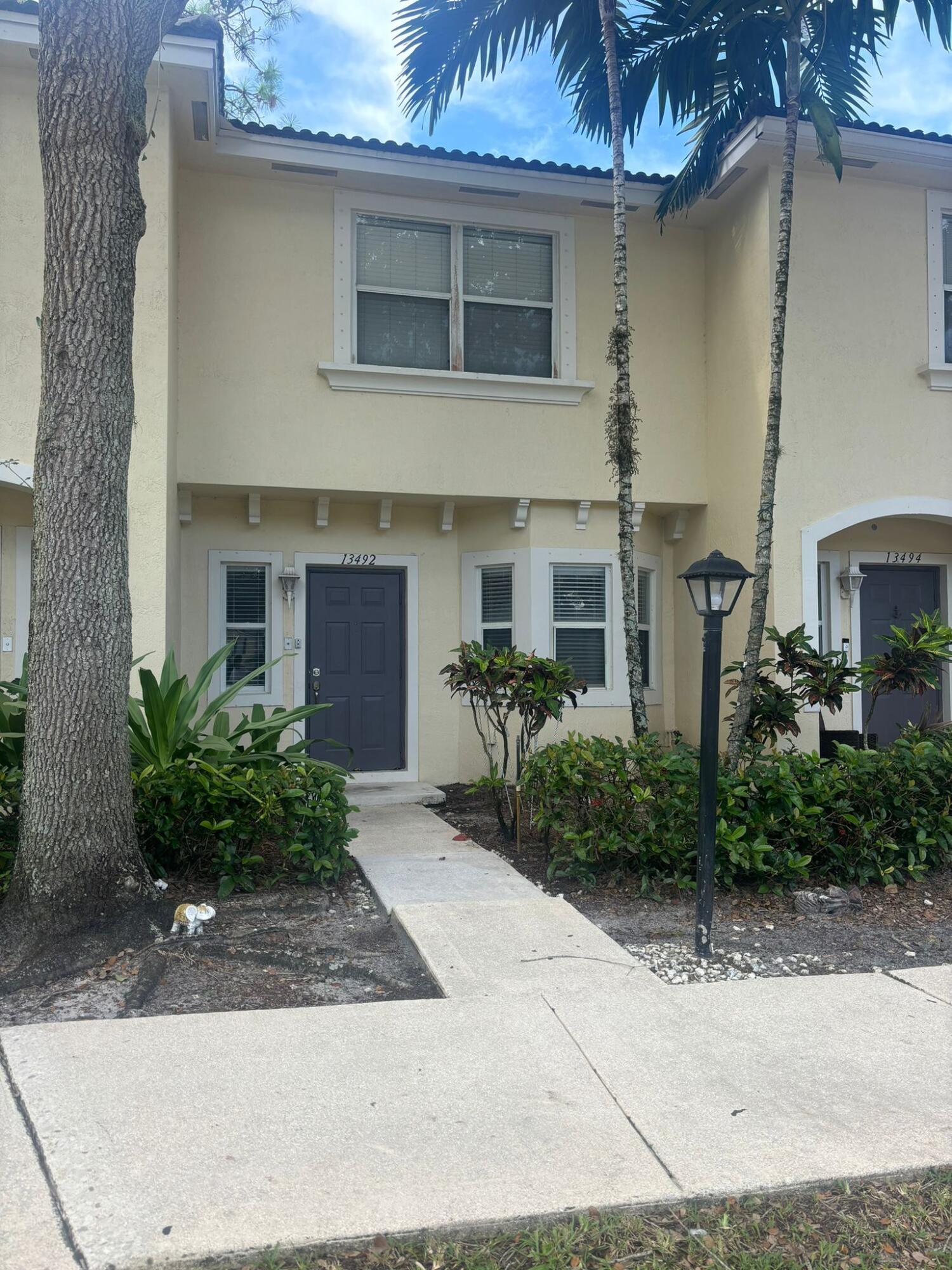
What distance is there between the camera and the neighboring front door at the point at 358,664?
9.70 metres

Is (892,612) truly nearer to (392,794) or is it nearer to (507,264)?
(507,264)

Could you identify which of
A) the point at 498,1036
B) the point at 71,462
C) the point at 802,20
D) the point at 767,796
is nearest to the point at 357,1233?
the point at 498,1036

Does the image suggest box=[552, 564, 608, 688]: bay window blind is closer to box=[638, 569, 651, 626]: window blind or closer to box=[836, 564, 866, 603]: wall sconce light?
box=[638, 569, 651, 626]: window blind

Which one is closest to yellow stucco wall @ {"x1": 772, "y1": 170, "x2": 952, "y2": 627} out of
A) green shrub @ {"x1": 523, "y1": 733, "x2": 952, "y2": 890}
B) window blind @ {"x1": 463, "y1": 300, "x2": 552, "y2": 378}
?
window blind @ {"x1": 463, "y1": 300, "x2": 552, "y2": 378}

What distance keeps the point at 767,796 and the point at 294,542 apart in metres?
5.40

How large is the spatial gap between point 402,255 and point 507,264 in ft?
3.39

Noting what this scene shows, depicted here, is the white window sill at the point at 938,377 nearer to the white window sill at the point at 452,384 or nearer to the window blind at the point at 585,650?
the white window sill at the point at 452,384

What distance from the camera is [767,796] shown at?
6.04 metres

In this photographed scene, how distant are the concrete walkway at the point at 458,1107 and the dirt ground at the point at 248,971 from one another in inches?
8.6

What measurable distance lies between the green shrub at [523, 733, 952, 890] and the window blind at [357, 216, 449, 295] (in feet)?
16.7

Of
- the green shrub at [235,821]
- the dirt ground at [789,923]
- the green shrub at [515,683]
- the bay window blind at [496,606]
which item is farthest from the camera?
the bay window blind at [496,606]

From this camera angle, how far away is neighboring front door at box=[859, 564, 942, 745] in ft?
33.3

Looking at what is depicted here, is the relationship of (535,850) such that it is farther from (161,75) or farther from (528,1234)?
(161,75)

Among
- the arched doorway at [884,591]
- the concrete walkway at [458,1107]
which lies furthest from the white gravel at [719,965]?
the arched doorway at [884,591]
